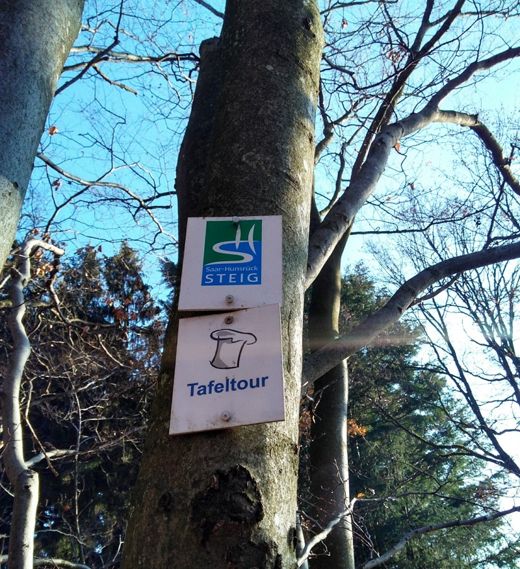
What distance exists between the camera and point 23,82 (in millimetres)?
1150

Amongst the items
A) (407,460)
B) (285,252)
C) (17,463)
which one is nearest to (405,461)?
(407,460)

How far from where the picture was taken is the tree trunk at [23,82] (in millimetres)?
1065

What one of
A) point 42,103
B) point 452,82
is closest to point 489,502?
point 452,82

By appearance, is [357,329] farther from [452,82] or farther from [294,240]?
[452,82]

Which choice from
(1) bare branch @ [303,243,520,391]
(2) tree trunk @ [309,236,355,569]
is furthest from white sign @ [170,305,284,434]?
(2) tree trunk @ [309,236,355,569]

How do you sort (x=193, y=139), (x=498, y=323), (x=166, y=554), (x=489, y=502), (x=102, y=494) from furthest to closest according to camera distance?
(x=102, y=494) < (x=489, y=502) < (x=498, y=323) < (x=193, y=139) < (x=166, y=554)

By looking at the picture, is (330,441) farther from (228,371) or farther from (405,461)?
(405,461)

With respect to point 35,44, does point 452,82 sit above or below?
above

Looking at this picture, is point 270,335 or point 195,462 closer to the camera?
point 195,462

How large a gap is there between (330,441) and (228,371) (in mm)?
3284

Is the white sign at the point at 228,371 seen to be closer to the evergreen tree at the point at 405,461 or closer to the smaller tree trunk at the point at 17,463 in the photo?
the smaller tree trunk at the point at 17,463

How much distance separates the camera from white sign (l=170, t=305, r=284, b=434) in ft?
3.12

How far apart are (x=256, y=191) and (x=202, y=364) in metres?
0.46

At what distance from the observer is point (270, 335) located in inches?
41.8
